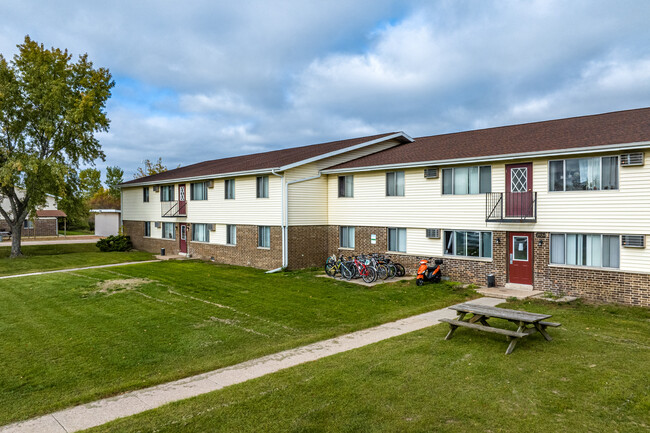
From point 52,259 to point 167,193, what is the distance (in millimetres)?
7676

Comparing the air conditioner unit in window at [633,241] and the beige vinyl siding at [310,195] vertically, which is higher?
the beige vinyl siding at [310,195]

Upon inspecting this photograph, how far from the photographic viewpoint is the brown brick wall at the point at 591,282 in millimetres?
12000

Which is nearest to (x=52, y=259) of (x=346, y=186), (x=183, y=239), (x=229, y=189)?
(x=183, y=239)

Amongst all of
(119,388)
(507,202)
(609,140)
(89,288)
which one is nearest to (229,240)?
(89,288)

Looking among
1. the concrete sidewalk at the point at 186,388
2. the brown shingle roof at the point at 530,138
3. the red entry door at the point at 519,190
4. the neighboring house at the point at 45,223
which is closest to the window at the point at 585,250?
the red entry door at the point at 519,190

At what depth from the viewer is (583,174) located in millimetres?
13055

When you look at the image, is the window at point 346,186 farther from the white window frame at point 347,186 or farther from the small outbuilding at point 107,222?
the small outbuilding at point 107,222

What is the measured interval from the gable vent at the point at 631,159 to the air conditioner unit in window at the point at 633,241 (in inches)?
83.6

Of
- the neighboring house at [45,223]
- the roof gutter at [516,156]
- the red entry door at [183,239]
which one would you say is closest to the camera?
the roof gutter at [516,156]

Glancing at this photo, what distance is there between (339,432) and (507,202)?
1198 cm

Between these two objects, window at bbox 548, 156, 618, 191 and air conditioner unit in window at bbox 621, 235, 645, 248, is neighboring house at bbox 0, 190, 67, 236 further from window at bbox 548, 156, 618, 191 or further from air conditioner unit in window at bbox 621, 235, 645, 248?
air conditioner unit in window at bbox 621, 235, 645, 248

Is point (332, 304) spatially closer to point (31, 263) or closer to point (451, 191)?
point (451, 191)

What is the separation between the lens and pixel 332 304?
12.7 metres

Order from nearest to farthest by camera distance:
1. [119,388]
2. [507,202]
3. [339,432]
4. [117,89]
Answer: [339,432] < [119,388] < [507,202] < [117,89]
